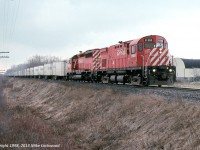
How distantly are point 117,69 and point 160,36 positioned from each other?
4.72 metres

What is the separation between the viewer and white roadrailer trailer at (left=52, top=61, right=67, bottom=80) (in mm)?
49122

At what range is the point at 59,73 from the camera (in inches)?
2062

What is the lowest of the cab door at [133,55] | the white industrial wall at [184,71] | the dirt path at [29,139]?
the dirt path at [29,139]

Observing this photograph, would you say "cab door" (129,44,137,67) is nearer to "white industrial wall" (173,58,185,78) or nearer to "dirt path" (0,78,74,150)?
"dirt path" (0,78,74,150)

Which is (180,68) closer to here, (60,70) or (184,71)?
(184,71)

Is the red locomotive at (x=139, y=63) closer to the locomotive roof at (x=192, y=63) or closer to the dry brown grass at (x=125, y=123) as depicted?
the dry brown grass at (x=125, y=123)

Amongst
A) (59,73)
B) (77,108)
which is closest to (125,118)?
(77,108)

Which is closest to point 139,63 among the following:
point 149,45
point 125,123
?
point 149,45

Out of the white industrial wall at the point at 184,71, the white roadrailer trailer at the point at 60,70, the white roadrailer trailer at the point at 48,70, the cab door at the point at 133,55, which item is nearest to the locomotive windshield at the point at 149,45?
the cab door at the point at 133,55

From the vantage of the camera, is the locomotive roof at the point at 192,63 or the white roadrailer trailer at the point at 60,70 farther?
the locomotive roof at the point at 192,63

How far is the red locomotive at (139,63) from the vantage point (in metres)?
22.1

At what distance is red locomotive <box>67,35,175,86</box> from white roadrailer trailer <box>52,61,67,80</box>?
18.6 meters

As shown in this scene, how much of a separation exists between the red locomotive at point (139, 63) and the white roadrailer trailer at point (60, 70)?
18.6 m

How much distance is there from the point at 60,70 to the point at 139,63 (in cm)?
2978
